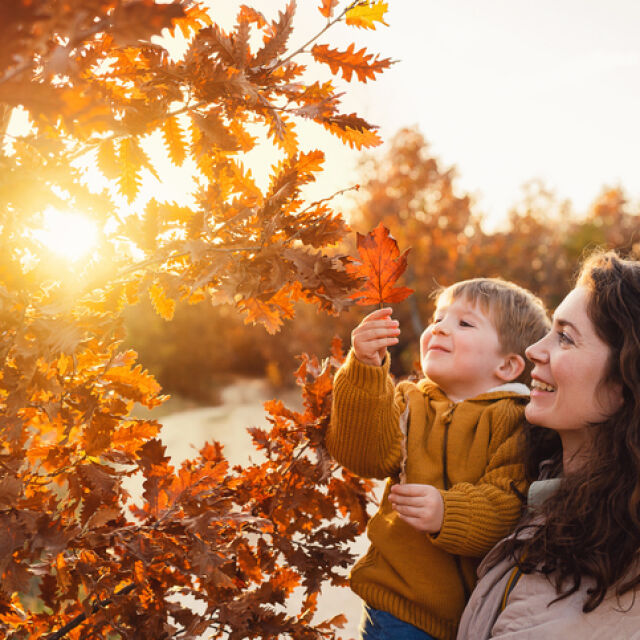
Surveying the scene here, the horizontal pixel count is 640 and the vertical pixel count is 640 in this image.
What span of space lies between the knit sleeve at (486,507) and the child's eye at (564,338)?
0.33m

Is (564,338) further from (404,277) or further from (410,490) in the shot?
(404,277)

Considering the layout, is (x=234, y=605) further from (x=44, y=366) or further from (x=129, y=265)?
(x=129, y=265)

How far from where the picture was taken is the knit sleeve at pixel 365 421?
153 cm

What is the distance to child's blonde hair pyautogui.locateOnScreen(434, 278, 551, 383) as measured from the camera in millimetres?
1807

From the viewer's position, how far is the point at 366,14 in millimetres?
1276

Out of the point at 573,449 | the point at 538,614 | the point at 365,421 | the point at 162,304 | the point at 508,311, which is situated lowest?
the point at 538,614

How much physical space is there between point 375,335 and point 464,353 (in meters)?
0.42

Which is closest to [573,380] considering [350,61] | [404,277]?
[350,61]

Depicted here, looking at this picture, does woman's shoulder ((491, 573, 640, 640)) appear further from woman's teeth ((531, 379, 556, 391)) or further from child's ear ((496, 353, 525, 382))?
child's ear ((496, 353, 525, 382))

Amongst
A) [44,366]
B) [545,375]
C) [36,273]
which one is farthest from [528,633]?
[36,273]

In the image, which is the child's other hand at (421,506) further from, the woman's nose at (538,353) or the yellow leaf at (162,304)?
the yellow leaf at (162,304)

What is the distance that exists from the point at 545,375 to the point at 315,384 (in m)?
0.68

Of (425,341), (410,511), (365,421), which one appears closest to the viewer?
(410,511)

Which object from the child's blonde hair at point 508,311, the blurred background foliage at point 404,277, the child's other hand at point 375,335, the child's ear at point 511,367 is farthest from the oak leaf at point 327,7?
the blurred background foliage at point 404,277
